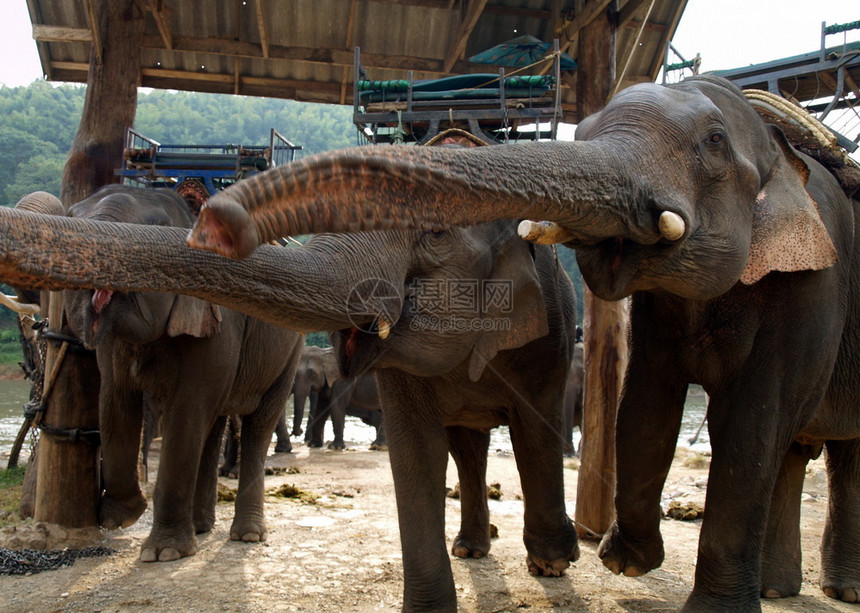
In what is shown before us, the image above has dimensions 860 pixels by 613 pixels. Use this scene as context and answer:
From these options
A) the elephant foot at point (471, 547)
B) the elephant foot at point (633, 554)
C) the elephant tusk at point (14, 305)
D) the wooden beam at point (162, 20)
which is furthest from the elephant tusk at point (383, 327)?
the wooden beam at point (162, 20)

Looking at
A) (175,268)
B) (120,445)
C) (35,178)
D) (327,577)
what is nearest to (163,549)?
(120,445)

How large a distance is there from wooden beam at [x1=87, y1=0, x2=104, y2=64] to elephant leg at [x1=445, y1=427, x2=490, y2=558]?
4302mm

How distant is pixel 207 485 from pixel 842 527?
435 centimetres

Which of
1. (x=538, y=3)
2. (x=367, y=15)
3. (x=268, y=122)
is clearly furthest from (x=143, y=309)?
(x=268, y=122)

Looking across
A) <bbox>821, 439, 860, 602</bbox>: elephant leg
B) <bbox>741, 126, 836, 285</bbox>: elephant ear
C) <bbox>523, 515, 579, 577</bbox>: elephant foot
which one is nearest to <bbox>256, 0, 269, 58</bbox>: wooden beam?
<bbox>523, 515, 579, 577</bbox>: elephant foot

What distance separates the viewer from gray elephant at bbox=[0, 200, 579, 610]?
96.3 inches

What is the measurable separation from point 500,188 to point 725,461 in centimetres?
170

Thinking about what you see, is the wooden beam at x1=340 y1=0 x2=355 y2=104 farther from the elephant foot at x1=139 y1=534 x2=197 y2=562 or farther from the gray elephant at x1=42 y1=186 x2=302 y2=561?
the elephant foot at x1=139 y1=534 x2=197 y2=562

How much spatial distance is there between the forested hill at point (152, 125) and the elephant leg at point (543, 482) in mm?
43539

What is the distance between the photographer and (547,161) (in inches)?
98.7

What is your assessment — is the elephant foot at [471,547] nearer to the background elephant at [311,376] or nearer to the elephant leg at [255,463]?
the elephant leg at [255,463]

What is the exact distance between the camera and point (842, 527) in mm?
4605

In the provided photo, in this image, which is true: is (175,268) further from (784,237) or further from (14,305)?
(14,305)

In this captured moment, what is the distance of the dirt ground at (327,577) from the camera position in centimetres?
420
